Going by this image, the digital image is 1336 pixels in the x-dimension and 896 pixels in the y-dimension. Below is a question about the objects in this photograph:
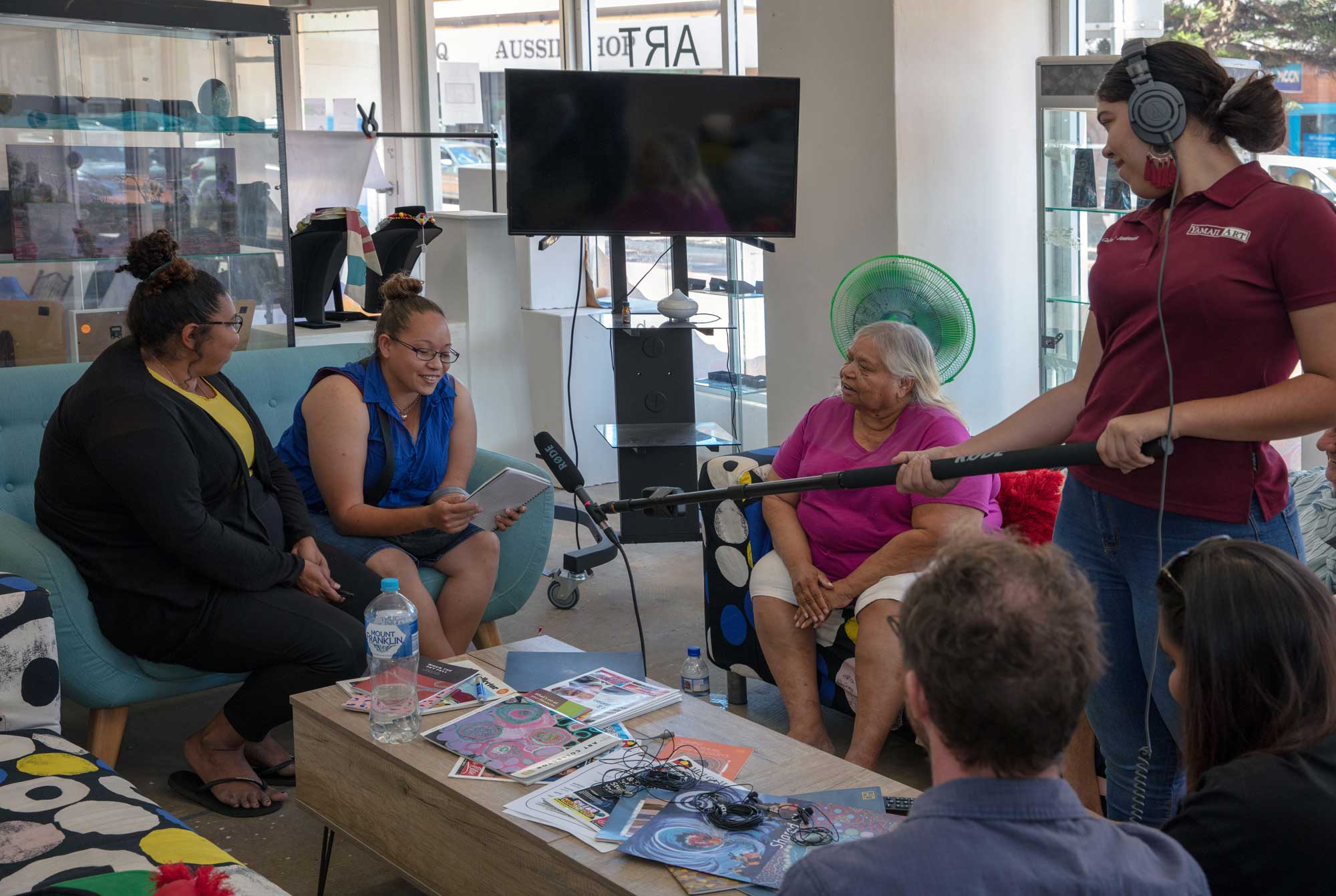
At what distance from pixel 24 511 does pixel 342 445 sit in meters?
0.74

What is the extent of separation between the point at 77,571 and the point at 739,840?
1.60 m

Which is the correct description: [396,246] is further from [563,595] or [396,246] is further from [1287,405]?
[1287,405]

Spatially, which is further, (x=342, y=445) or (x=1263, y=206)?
(x=342, y=445)

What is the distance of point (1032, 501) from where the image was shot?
2.94 metres

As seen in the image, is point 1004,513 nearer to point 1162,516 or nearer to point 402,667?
point 1162,516

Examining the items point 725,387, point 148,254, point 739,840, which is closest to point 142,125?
point 148,254

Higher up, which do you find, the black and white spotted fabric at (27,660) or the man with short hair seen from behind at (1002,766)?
the man with short hair seen from behind at (1002,766)

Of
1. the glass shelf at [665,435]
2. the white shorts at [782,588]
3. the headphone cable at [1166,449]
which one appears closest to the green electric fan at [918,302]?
the white shorts at [782,588]

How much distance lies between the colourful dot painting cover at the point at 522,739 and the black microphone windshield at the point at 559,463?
381 millimetres

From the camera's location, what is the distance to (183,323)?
257 centimetres

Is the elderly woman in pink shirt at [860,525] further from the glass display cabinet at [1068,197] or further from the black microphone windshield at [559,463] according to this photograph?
the glass display cabinet at [1068,197]

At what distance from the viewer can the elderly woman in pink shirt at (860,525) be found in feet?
9.04

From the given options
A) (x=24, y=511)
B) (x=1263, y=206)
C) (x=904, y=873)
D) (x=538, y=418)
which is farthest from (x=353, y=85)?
(x=904, y=873)

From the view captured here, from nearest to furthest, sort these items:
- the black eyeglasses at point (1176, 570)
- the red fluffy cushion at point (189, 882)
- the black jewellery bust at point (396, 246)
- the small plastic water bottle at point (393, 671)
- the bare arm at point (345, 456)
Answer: the black eyeglasses at point (1176, 570)
the red fluffy cushion at point (189, 882)
the small plastic water bottle at point (393, 671)
the bare arm at point (345, 456)
the black jewellery bust at point (396, 246)
